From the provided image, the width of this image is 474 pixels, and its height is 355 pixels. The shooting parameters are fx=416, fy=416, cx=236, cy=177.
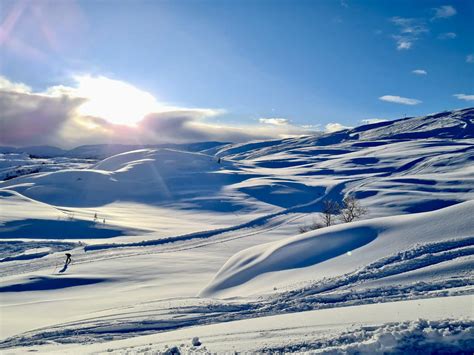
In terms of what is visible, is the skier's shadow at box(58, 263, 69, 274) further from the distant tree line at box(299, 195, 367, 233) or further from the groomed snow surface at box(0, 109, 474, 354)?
the distant tree line at box(299, 195, 367, 233)

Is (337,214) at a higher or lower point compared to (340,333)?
higher

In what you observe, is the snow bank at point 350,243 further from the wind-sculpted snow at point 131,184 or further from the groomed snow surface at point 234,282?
the wind-sculpted snow at point 131,184

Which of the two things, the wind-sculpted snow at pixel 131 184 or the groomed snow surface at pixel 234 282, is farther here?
the wind-sculpted snow at pixel 131 184

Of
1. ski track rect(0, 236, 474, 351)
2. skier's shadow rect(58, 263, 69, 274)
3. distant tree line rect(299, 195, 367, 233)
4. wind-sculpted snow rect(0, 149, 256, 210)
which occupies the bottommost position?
ski track rect(0, 236, 474, 351)

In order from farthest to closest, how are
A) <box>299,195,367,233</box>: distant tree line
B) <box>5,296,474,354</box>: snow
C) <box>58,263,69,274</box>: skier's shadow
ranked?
<box>299,195,367,233</box>: distant tree line, <box>58,263,69,274</box>: skier's shadow, <box>5,296,474,354</box>: snow

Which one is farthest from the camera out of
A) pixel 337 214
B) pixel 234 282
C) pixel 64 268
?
pixel 337 214

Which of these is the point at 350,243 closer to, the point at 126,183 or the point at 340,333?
the point at 340,333

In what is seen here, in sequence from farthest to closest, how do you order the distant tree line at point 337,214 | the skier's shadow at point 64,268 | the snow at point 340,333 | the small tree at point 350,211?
the small tree at point 350,211 < the distant tree line at point 337,214 < the skier's shadow at point 64,268 < the snow at point 340,333

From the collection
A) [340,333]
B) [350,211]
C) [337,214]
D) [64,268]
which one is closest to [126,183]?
[337,214]

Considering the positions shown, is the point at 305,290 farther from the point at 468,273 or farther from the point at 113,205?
the point at 113,205

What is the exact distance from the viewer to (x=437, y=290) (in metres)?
9.63

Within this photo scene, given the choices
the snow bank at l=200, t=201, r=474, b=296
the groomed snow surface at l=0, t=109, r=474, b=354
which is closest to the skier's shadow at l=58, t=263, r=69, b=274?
the groomed snow surface at l=0, t=109, r=474, b=354

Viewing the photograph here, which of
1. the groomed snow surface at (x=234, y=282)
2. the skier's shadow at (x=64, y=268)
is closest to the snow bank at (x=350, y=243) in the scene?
the groomed snow surface at (x=234, y=282)

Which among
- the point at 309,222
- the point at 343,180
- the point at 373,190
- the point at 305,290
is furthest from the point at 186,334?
the point at 343,180
